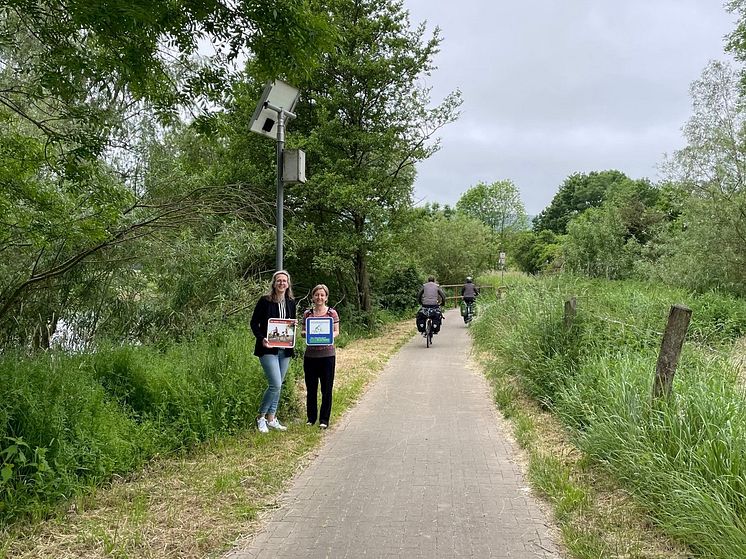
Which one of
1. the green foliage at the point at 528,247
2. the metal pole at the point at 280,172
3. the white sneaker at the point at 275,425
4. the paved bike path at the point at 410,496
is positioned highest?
the green foliage at the point at 528,247

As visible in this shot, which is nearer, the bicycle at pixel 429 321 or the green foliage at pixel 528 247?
the bicycle at pixel 429 321

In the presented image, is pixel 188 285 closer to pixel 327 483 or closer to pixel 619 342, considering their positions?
pixel 327 483

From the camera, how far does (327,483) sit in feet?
15.2

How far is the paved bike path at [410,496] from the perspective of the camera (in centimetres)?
349

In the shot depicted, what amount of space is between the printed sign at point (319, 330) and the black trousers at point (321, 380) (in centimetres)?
22

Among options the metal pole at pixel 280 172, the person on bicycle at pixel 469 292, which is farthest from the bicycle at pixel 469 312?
the metal pole at pixel 280 172

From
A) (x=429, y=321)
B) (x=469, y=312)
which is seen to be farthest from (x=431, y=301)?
(x=469, y=312)

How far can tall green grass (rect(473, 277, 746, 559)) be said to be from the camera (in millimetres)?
3342

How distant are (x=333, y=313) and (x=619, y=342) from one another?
3709mm

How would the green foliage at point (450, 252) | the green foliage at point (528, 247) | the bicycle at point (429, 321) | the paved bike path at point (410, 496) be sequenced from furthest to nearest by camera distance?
the green foliage at point (528, 247), the green foliage at point (450, 252), the bicycle at point (429, 321), the paved bike path at point (410, 496)

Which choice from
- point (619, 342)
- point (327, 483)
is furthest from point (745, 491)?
point (619, 342)

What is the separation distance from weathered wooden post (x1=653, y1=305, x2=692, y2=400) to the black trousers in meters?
3.31

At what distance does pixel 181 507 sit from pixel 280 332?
7.40 feet

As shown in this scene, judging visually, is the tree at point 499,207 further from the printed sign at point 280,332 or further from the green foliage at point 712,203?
the printed sign at point 280,332
